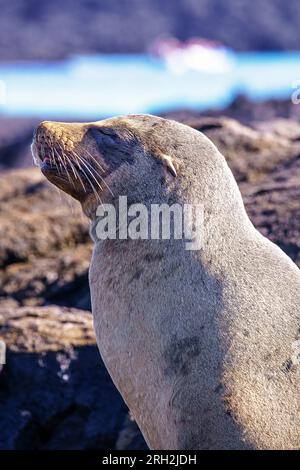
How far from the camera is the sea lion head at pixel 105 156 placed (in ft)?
17.7

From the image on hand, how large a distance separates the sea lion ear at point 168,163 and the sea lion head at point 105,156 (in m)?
0.01

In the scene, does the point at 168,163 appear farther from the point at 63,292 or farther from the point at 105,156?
the point at 63,292

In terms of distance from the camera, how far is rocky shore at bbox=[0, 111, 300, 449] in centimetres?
649

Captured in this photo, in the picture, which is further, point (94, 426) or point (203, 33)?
point (203, 33)

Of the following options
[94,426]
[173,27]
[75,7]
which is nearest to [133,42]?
[173,27]

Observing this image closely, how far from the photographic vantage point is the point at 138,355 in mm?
4996

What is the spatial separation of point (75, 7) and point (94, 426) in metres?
26.2

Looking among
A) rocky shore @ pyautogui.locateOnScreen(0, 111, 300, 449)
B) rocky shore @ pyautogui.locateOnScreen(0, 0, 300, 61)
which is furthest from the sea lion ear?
rocky shore @ pyautogui.locateOnScreen(0, 0, 300, 61)

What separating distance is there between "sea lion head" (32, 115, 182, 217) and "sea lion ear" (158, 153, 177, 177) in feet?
0.05

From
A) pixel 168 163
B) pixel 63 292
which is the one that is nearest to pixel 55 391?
pixel 63 292

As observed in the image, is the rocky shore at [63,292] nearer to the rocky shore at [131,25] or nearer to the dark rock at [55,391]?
the dark rock at [55,391]

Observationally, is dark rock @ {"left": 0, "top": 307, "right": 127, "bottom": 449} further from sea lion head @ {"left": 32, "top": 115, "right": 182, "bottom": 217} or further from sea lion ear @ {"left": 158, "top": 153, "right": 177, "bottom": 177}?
sea lion ear @ {"left": 158, "top": 153, "right": 177, "bottom": 177}

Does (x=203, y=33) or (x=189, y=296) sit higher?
(x=203, y=33)
